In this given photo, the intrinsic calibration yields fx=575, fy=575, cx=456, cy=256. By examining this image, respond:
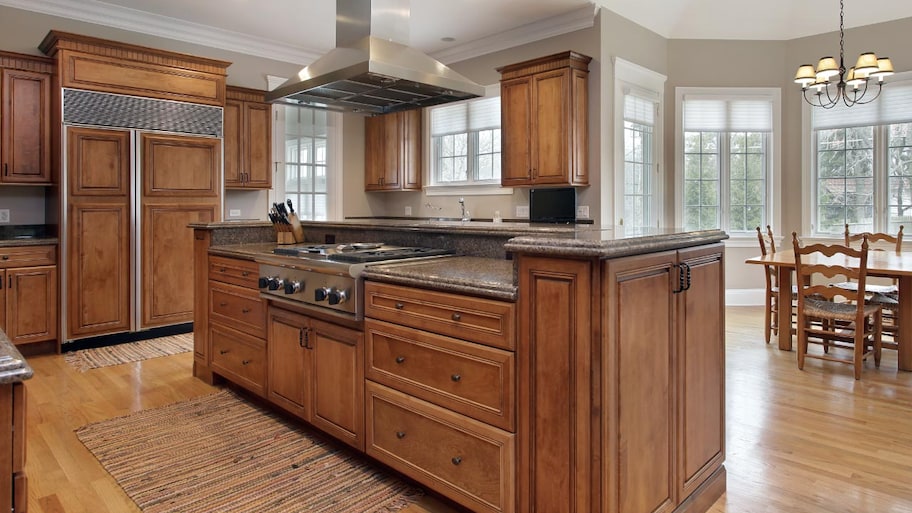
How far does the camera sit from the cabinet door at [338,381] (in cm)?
239

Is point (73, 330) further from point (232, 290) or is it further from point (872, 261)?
point (872, 261)

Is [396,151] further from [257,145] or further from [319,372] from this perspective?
[319,372]

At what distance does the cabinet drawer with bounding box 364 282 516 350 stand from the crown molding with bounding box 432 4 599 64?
161 inches

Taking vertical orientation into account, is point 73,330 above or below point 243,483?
above

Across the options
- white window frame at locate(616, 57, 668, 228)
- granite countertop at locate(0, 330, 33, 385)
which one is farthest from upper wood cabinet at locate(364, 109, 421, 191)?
granite countertop at locate(0, 330, 33, 385)

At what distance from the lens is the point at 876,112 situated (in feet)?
19.1

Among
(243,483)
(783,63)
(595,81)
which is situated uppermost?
(783,63)

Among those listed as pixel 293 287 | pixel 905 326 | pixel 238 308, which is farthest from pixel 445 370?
pixel 905 326

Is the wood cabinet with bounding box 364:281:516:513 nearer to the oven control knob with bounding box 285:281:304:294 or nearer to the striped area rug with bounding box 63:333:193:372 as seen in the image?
the oven control knob with bounding box 285:281:304:294

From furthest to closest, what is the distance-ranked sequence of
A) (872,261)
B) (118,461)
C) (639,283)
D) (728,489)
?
(872,261) → (118,461) → (728,489) → (639,283)

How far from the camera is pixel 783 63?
20.7 ft

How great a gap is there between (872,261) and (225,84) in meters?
5.57

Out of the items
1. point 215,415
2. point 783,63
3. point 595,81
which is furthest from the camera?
point 783,63

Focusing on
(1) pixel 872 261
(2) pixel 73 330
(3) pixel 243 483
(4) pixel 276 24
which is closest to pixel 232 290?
(3) pixel 243 483
